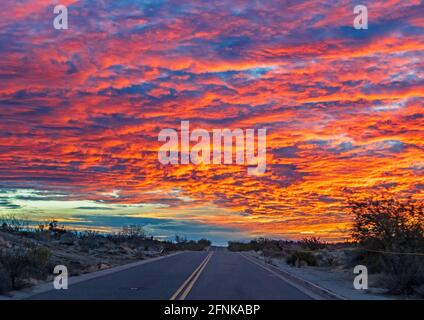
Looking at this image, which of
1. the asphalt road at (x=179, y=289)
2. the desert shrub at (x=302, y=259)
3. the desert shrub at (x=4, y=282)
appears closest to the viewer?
the asphalt road at (x=179, y=289)

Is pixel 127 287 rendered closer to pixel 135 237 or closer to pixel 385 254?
pixel 385 254

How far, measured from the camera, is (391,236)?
1080 inches

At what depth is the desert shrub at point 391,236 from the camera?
72.0 ft

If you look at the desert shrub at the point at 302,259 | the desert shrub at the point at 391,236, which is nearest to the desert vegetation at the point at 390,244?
the desert shrub at the point at 391,236

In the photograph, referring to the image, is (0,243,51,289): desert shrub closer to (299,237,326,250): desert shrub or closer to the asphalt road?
the asphalt road

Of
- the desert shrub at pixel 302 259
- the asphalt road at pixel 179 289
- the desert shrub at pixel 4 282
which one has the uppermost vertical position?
the desert shrub at pixel 4 282

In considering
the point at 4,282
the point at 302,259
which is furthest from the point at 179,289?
the point at 302,259

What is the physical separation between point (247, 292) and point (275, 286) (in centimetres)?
314

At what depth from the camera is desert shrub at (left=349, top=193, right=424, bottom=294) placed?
22.0 meters

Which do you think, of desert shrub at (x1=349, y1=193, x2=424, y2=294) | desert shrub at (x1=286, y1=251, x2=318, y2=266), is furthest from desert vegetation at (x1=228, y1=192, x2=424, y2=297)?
desert shrub at (x1=286, y1=251, x2=318, y2=266)

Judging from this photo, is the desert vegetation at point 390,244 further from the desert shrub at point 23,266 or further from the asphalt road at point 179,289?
the desert shrub at point 23,266
